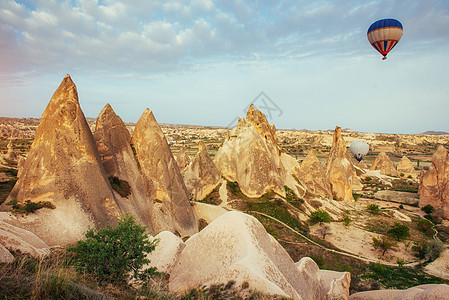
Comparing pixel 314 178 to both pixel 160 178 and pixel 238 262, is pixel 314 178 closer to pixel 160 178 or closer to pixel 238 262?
pixel 160 178

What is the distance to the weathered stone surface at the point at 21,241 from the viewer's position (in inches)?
361

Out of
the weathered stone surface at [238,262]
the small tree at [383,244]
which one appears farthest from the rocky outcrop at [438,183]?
the weathered stone surface at [238,262]

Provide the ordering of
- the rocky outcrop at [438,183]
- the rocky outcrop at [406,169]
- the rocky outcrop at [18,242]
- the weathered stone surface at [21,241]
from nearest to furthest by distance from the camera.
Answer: the rocky outcrop at [18,242]
the weathered stone surface at [21,241]
the rocky outcrop at [438,183]
the rocky outcrop at [406,169]

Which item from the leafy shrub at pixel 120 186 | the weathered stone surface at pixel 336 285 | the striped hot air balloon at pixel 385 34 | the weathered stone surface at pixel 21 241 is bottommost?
the weathered stone surface at pixel 336 285

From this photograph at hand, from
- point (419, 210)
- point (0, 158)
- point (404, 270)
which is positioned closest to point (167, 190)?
point (404, 270)

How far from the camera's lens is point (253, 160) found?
3153 centimetres

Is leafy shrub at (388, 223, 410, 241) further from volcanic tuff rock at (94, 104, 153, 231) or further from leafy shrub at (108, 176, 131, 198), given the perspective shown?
leafy shrub at (108, 176, 131, 198)

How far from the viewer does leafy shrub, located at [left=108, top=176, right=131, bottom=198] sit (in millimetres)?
16434

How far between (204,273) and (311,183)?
104 feet

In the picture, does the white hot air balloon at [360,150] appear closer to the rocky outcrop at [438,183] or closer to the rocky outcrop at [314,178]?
the rocky outcrop at [438,183]

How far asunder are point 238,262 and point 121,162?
37.3 ft

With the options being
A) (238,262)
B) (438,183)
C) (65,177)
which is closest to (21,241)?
(65,177)

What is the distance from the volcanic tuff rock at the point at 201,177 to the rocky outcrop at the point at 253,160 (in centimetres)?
232

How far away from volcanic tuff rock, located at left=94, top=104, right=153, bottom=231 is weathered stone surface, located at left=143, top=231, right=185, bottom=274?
4352 mm
